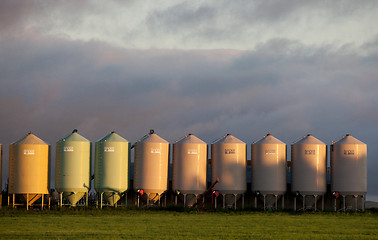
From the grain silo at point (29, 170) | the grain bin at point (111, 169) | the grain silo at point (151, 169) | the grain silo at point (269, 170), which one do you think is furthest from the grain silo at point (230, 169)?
the grain silo at point (29, 170)

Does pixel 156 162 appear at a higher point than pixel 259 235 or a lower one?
higher

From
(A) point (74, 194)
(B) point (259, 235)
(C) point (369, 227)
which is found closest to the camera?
(B) point (259, 235)

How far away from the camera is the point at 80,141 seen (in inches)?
2505

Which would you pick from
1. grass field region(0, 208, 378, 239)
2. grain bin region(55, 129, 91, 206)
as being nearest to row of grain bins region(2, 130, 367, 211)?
grain bin region(55, 129, 91, 206)

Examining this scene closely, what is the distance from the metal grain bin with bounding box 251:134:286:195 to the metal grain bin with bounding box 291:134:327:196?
1492 millimetres

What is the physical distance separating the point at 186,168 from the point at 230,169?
4704 millimetres

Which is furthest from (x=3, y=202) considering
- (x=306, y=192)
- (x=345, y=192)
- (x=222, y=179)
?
(x=345, y=192)

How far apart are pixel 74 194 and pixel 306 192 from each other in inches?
960

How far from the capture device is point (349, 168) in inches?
2554

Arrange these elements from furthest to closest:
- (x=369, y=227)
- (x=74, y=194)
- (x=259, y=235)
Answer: (x=74, y=194) < (x=369, y=227) < (x=259, y=235)

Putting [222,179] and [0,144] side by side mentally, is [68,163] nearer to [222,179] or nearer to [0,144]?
[0,144]

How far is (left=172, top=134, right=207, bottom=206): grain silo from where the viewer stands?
6469 centimetres

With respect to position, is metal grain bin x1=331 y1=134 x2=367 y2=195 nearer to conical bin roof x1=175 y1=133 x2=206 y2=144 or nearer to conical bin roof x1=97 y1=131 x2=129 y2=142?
conical bin roof x1=175 y1=133 x2=206 y2=144

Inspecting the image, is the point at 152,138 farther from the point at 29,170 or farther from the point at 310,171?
the point at 310,171
